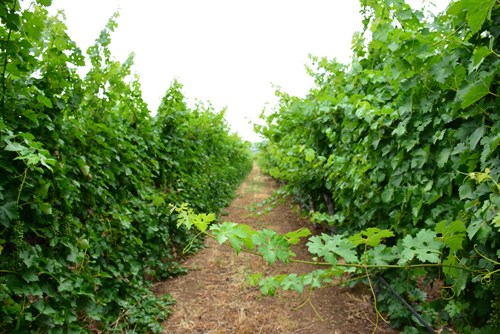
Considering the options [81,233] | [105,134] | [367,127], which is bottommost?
[81,233]

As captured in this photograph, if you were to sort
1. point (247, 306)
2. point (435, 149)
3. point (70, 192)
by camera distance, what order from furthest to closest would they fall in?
point (247, 306) → point (70, 192) → point (435, 149)

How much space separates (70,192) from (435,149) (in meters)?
2.75

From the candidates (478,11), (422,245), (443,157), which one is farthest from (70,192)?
(478,11)

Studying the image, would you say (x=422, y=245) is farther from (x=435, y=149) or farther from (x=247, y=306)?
(x=247, y=306)

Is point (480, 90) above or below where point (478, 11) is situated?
below

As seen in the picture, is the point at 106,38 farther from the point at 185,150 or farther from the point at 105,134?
the point at 185,150

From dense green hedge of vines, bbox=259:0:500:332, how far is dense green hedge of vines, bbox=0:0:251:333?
2.20 metres

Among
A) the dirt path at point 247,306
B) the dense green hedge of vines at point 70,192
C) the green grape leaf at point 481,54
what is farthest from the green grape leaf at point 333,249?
the dirt path at point 247,306

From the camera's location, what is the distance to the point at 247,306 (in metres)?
3.96

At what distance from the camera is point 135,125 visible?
448cm

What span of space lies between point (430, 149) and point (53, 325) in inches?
112

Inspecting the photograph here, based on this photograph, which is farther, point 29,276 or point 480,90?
point 29,276

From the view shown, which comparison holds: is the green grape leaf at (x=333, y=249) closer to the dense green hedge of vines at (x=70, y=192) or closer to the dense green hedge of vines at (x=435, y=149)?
the dense green hedge of vines at (x=435, y=149)

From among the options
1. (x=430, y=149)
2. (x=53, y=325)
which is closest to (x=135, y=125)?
(x=53, y=325)
